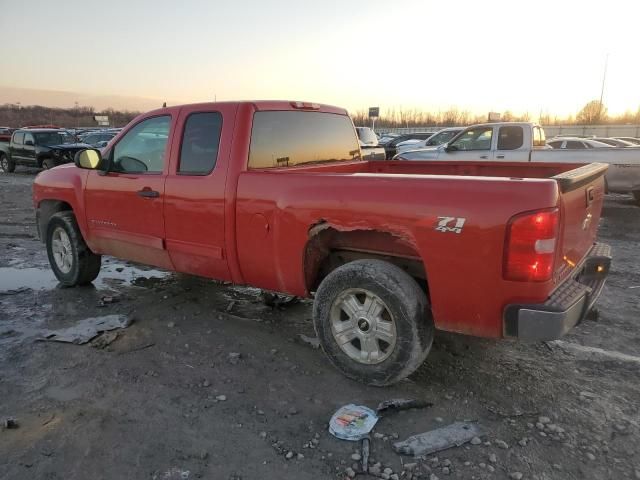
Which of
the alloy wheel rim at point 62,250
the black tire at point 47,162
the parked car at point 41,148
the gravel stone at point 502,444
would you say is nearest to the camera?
the gravel stone at point 502,444

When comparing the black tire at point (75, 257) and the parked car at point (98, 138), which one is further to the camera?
the parked car at point (98, 138)

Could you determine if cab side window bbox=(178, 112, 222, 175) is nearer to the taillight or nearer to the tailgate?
the taillight

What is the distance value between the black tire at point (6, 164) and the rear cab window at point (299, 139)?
21309mm

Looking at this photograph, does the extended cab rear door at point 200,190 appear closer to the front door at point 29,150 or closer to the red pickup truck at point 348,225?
the red pickup truck at point 348,225

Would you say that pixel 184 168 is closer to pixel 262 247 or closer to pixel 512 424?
pixel 262 247

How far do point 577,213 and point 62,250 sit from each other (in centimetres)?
533

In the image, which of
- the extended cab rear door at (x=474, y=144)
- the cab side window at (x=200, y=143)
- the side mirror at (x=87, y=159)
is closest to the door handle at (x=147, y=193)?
the cab side window at (x=200, y=143)

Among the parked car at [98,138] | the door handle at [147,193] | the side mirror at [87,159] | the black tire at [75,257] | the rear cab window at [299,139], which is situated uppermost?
the rear cab window at [299,139]

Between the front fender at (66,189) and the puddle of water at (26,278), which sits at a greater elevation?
the front fender at (66,189)

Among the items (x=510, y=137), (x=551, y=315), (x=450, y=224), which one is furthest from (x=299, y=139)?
(x=510, y=137)

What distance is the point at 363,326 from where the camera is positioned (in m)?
3.48

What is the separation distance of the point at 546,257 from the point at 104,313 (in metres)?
4.03

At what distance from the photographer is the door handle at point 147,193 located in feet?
14.8

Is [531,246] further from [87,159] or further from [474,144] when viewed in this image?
[474,144]
